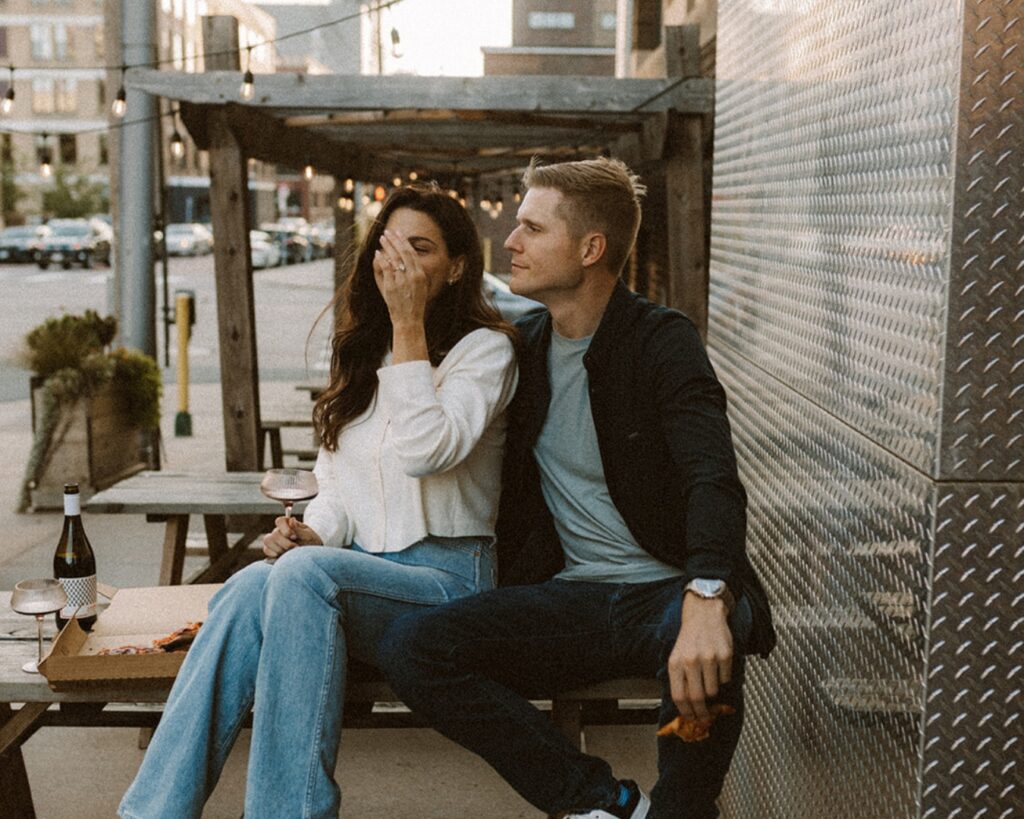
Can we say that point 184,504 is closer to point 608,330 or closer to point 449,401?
point 449,401

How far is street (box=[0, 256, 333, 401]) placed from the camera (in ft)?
50.5

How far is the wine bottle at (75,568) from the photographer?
3.25 m

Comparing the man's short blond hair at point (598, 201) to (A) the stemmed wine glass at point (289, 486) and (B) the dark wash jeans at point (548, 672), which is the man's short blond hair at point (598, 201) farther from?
(A) the stemmed wine glass at point (289, 486)

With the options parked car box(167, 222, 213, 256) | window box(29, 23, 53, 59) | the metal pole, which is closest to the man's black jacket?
the metal pole

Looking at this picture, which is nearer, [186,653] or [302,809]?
[302,809]

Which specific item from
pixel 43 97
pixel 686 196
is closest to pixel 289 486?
pixel 686 196

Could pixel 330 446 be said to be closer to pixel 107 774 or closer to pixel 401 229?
pixel 401 229

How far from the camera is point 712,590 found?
7.68 ft

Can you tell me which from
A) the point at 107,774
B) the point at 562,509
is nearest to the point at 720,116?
the point at 562,509

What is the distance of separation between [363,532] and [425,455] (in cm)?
40

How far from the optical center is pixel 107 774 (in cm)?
395

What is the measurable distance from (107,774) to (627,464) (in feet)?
7.41

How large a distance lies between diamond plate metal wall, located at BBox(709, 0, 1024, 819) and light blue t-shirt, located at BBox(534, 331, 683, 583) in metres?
0.41

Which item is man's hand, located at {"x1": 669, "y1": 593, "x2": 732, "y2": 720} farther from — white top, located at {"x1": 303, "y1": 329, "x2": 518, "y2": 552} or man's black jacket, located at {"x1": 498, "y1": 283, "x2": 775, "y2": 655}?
white top, located at {"x1": 303, "y1": 329, "x2": 518, "y2": 552}
